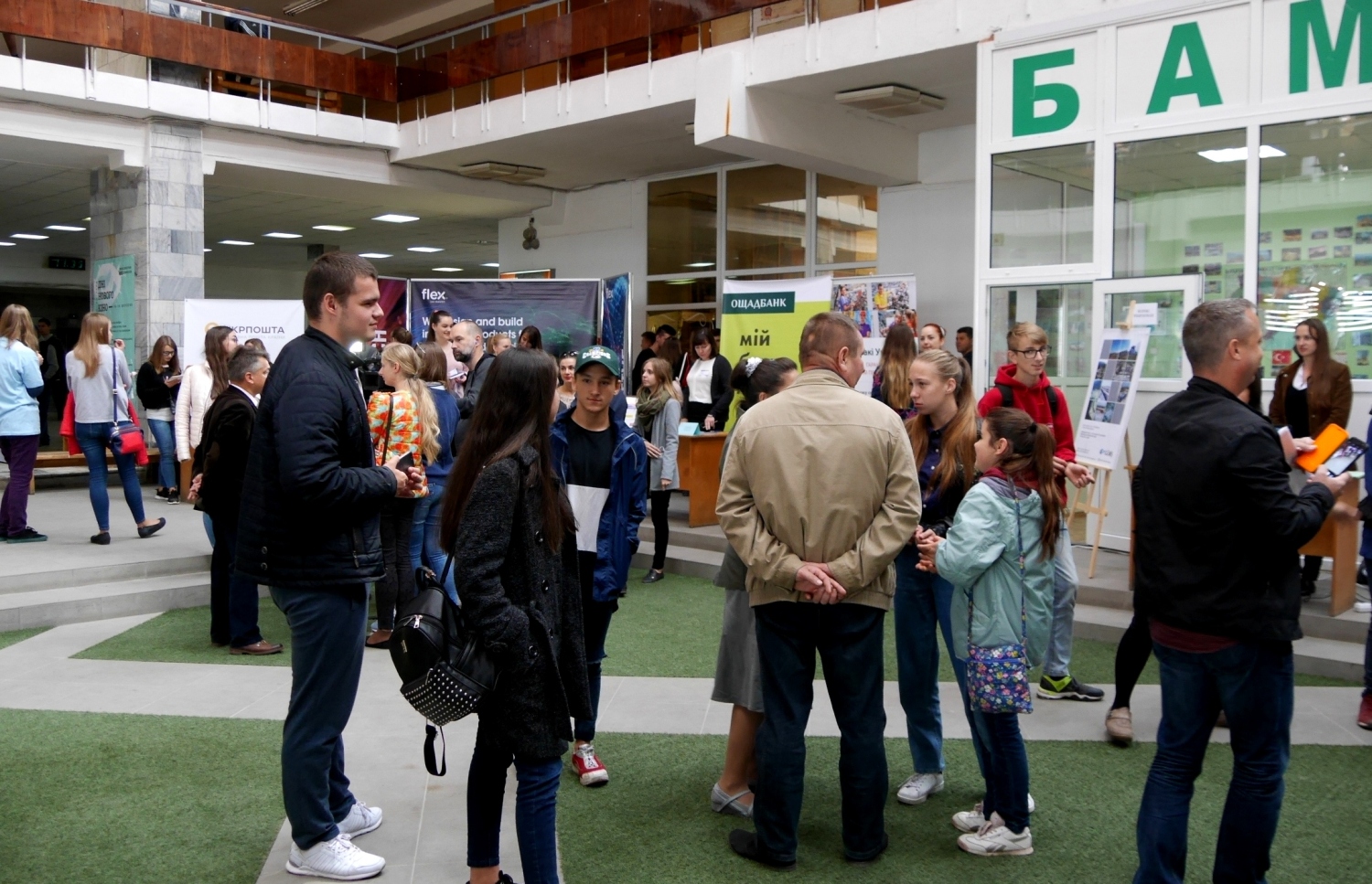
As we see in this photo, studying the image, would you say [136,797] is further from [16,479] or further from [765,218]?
[765,218]

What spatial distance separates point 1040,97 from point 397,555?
5.81 metres

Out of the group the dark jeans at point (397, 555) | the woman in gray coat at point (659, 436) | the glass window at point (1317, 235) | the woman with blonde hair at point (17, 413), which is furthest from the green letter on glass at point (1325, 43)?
the woman with blonde hair at point (17, 413)

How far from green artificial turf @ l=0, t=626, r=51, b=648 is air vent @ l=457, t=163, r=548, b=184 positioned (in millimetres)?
8950

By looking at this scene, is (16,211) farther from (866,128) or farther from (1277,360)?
(1277,360)

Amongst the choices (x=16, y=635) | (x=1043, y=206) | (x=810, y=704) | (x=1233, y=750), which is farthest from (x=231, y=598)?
(x=1043, y=206)

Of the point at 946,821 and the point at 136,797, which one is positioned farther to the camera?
the point at 136,797

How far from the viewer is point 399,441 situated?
18.6 feet

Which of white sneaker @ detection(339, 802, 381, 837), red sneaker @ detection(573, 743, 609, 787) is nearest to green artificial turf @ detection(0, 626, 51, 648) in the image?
white sneaker @ detection(339, 802, 381, 837)

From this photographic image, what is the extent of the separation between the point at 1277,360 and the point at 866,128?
5.67 meters

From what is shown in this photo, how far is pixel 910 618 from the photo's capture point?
12.7 feet

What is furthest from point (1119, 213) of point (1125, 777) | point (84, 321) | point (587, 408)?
point (84, 321)

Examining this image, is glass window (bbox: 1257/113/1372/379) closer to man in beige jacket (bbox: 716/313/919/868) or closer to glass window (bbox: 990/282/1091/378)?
glass window (bbox: 990/282/1091/378)

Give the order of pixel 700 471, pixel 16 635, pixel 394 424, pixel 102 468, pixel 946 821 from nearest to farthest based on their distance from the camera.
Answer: pixel 946 821 → pixel 394 424 → pixel 16 635 → pixel 102 468 → pixel 700 471

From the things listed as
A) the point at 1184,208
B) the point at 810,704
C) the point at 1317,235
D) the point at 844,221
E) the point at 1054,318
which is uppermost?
the point at 844,221
